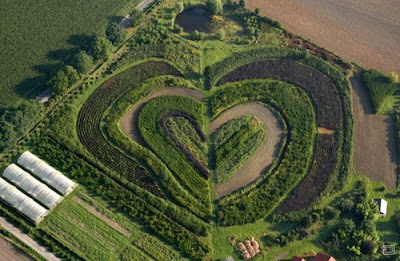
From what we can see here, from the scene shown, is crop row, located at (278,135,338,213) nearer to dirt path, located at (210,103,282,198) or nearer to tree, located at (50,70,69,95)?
dirt path, located at (210,103,282,198)

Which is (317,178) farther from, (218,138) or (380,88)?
(380,88)

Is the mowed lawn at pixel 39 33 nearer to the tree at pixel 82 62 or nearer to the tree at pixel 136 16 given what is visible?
the tree at pixel 136 16

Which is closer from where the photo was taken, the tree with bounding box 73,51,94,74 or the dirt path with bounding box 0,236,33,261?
the dirt path with bounding box 0,236,33,261

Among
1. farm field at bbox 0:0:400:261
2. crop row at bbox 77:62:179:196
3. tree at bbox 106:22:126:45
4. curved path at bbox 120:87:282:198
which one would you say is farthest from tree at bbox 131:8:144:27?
curved path at bbox 120:87:282:198

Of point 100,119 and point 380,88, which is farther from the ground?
point 380,88

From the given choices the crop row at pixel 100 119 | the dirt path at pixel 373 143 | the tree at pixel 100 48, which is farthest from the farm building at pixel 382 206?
the tree at pixel 100 48

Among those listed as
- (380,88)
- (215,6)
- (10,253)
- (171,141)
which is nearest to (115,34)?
(215,6)
